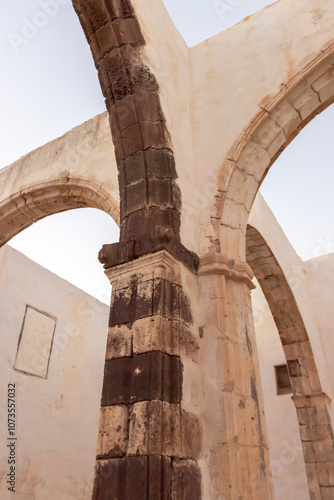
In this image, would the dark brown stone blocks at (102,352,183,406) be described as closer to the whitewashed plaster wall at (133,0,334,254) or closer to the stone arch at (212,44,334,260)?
the whitewashed plaster wall at (133,0,334,254)

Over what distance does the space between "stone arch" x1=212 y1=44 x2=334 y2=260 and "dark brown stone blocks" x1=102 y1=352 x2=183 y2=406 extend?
4.38ft

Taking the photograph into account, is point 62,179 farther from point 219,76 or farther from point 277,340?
point 277,340

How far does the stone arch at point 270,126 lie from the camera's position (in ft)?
10.6

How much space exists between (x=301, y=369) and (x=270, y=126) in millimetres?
4106

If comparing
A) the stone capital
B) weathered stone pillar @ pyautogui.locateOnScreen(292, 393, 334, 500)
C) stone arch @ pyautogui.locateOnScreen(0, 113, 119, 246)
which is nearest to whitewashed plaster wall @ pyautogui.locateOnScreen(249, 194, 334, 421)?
weathered stone pillar @ pyautogui.locateOnScreen(292, 393, 334, 500)

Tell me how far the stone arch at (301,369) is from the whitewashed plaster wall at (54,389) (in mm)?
3716

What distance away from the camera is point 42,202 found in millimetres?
5117

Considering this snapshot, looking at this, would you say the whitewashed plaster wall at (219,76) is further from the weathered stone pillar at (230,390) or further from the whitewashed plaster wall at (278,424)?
the whitewashed plaster wall at (278,424)

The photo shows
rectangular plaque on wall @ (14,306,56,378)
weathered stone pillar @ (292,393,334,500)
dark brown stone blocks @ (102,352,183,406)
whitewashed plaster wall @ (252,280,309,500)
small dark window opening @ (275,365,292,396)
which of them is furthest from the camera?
small dark window opening @ (275,365,292,396)

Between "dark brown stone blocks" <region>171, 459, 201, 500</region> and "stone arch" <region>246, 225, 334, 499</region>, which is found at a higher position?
"stone arch" <region>246, 225, 334, 499</region>

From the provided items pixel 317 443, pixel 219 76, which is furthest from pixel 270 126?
pixel 317 443

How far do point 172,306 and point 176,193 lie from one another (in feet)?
2.93

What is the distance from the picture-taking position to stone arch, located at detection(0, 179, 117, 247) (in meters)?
4.65

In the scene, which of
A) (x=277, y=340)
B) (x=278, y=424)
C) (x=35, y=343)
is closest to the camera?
(x=35, y=343)
